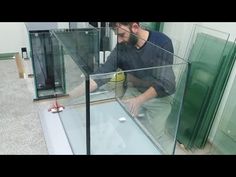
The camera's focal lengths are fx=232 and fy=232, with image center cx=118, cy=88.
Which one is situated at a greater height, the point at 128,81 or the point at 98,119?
the point at 128,81

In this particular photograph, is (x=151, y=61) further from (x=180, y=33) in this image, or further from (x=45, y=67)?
(x=45, y=67)

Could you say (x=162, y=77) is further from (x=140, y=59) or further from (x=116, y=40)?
(x=116, y=40)

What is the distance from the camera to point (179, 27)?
2117mm

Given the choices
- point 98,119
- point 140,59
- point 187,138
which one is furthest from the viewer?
point 187,138

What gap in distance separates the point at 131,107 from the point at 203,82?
0.63m

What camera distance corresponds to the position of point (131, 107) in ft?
Result: 4.71

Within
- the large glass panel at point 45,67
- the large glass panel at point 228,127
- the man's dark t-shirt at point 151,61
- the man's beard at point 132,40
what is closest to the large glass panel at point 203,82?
the large glass panel at point 228,127

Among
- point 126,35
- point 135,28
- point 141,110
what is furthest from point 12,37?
point 141,110

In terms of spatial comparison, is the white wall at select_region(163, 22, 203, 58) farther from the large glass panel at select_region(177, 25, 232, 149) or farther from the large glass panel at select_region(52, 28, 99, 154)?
the large glass panel at select_region(52, 28, 99, 154)

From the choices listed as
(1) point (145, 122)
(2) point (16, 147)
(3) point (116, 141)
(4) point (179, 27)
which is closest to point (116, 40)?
(4) point (179, 27)

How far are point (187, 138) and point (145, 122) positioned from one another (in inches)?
22.4

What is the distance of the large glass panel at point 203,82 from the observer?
5.29 ft

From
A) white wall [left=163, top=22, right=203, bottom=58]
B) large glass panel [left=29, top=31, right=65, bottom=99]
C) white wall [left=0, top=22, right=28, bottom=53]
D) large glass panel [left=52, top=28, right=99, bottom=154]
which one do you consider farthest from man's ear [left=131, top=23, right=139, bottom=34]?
white wall [left=0, top=22, right=28, bottom=53]

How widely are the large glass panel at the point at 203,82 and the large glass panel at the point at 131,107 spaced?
37 centimetres
